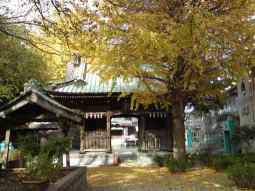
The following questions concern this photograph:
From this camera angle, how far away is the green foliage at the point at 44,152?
20.5 ft

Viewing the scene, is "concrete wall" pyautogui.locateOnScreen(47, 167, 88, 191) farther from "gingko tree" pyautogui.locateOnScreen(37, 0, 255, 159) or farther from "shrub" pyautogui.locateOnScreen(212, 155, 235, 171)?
"shrub" pyautogui.locateOnScreen(212, 155, 235, 171)

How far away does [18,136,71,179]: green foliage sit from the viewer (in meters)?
6.24

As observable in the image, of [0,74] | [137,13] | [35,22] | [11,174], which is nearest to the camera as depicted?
[35,22]

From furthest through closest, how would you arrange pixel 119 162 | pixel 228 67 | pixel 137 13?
pixel 119 162, pixel 228 67, pixel 137 13

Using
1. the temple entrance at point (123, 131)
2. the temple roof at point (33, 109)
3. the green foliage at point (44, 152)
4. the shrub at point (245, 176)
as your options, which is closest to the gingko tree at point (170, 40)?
the temple roof at point (33, 109)

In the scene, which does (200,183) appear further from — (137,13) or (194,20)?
(137,13)

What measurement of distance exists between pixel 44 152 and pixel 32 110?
87.5 inches

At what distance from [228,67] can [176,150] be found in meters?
5.06

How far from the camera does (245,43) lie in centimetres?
961

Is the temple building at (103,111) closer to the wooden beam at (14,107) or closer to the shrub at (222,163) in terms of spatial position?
the shrub at (222,163)

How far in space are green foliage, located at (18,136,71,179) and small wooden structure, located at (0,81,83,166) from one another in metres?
1.07

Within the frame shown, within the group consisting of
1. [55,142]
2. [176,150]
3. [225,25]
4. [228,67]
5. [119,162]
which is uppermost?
[225,25]

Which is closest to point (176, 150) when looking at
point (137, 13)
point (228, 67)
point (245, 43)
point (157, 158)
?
point (157, 158)

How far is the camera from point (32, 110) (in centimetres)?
853
